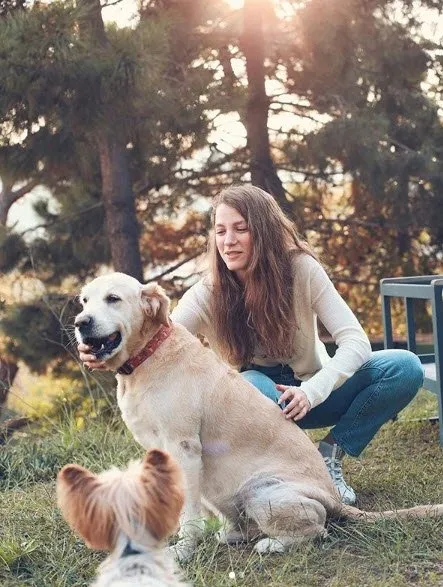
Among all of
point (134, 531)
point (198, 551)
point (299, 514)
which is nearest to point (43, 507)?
point (198, 551)

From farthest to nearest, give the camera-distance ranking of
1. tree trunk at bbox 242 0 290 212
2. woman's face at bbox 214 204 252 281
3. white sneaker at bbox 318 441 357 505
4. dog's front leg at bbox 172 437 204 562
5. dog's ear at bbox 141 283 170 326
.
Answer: tree trunk at bbox 242 0 290 212
white sneaker at bbox 318 441 357 505
woman's face at bbox 214 204 252 281
dog's ear at bbox 141 283 170 326
dog's front leg at bbox 172 437 204 562

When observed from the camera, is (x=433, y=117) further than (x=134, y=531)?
Yes

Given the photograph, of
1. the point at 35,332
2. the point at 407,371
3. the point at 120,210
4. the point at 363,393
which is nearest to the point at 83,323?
the point at 363,393

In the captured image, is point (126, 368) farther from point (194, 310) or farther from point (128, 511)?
point (128, 511)

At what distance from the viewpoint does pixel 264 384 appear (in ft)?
12.5

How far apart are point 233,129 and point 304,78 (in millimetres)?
1236

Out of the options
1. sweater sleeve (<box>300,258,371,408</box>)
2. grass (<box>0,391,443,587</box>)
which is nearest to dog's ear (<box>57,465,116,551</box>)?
grass (<box>0,391,443,587</box>)

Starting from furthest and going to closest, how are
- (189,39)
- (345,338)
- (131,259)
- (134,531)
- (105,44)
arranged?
(189,39), (131,259), (105,44), (345,338), (134,531)

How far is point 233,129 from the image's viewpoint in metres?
9.00

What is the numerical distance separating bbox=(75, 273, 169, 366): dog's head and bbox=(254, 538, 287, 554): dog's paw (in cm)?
86

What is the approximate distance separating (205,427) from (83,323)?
60 centimetres

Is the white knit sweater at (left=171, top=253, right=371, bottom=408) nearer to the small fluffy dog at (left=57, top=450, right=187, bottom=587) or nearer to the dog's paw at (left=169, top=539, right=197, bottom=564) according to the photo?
the dog's paw at (left=169, top=539, right=197, bottom=564)

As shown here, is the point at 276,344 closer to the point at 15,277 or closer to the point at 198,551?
the point at 198,551

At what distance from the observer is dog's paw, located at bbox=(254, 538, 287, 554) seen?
3.17 m
